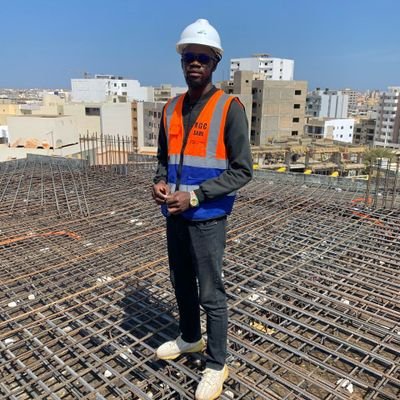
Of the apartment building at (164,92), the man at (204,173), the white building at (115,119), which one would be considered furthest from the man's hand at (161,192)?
the apartment building at (164,92)

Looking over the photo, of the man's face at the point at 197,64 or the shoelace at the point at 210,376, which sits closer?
the man's face at the point at 197,64

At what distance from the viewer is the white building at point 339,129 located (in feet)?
167

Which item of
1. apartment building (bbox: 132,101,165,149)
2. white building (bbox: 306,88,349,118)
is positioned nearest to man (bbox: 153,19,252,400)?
apartment building (bbox: 132,101,165,149)

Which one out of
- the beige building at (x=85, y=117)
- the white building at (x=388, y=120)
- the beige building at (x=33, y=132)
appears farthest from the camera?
the white building at (x=388, y=120)

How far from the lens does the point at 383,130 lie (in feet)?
202

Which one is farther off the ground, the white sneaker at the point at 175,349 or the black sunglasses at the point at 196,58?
the black sunglasses at the point at 196,58

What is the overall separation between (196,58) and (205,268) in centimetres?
103

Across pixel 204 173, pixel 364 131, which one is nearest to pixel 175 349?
pixel 204 173

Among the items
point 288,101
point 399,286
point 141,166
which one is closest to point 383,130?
point 288,101

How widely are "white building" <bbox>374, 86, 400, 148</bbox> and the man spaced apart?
2509 inches

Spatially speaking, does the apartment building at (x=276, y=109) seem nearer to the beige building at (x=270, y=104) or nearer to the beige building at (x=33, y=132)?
the beige building at (x=270, y=104)

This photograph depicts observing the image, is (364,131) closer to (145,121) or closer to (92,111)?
(145,121)

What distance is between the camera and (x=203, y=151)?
183cm

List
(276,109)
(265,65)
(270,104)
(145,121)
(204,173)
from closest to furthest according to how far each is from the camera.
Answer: (204,173) → (270,104) → (276,109) → (145,121) → (265,65)
